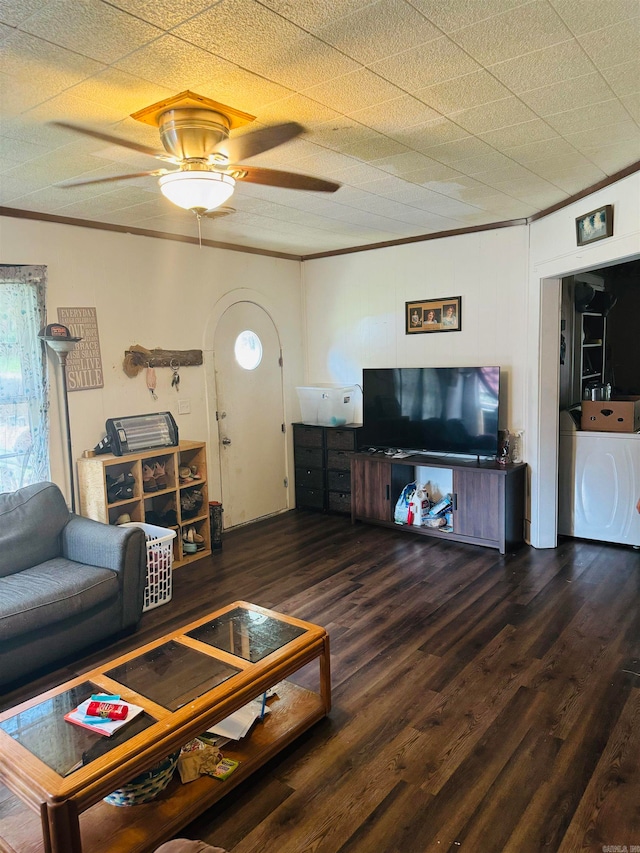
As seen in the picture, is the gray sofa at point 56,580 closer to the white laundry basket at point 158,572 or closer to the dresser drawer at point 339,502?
the white laundry basket at point 158,572

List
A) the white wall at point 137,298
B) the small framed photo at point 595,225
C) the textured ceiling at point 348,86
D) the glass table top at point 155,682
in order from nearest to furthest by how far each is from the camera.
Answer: the textured ceiling at point 348,86 < the glass table top at point 155,682 < the small framed photo at point 595,225 < the white wall at point 137,298

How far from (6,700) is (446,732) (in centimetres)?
201

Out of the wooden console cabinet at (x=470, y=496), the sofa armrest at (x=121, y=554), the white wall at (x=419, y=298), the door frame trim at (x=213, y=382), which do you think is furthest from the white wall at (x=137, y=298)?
the wooden console cabinet at (x=470, y=496)

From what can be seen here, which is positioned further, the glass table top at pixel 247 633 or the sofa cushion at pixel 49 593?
the sofa cushion at pixel 49 593

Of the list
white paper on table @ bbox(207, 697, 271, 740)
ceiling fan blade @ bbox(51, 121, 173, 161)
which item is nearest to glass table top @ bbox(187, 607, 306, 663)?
white paper on table @ bbox(207, 697, 271, 740)

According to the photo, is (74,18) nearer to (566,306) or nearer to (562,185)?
(562,185)

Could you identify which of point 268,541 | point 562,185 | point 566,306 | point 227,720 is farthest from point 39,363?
point 566,306

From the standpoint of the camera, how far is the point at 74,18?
164 centimetres

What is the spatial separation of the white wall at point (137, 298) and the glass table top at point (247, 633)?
1915 millimetres

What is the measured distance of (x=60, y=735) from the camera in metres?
1.89

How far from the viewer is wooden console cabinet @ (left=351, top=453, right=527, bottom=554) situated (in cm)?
440

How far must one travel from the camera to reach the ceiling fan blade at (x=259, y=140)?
252 cm

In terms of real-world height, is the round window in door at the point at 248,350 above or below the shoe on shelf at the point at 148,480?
above

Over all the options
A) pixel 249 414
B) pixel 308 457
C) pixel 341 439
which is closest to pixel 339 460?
pixel 341 439
